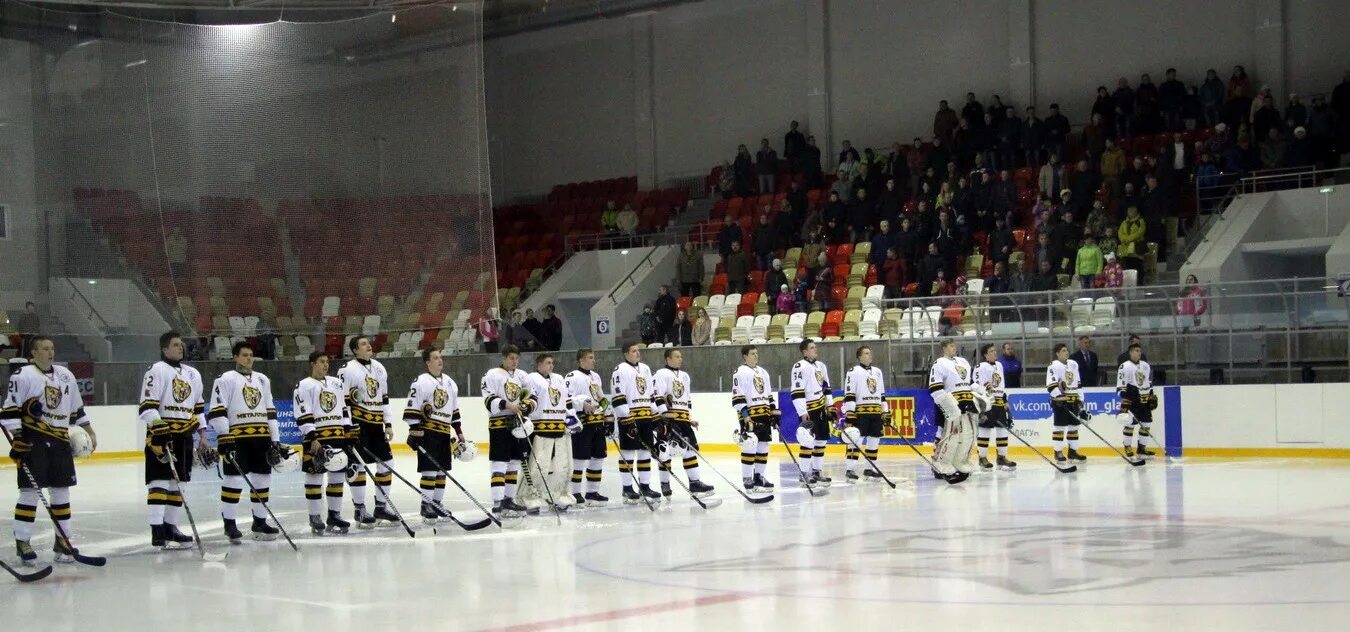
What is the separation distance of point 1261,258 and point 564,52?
58.9 ft

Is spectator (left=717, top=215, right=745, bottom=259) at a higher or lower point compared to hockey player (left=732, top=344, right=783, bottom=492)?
higher

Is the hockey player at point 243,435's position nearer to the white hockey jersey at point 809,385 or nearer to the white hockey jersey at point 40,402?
the white hockey jersey at point 40,402

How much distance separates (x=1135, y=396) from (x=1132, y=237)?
15.9ft

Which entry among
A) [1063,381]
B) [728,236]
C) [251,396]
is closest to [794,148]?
[728,236]

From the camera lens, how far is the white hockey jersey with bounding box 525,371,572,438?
44.3 ft

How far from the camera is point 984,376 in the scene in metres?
17.5

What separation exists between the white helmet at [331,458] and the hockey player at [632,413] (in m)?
3.13

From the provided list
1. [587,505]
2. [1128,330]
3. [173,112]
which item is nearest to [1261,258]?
[1128,330]

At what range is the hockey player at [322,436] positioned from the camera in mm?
11992

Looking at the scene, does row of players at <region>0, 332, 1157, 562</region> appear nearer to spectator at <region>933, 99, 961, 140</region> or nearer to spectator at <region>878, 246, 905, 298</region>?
spectator at <region>878, 246, 905, 298</region>

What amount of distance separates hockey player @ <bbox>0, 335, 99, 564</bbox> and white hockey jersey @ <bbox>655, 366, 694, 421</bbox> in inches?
228

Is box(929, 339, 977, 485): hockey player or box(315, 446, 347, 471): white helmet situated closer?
box(315, 446, 347, 471): white helmet

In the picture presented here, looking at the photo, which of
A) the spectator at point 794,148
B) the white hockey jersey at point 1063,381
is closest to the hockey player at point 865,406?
the white hockey jersey at point 1063,381

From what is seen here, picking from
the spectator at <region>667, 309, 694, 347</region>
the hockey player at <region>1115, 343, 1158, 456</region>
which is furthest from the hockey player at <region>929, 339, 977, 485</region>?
the spectator at <region>667, 309, 694, 347</region>
